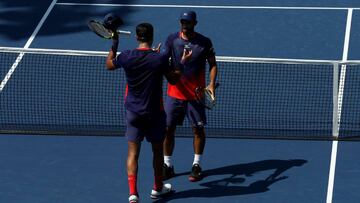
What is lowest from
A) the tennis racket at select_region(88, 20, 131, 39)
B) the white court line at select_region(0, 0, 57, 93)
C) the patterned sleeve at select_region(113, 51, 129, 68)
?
the white court line at select_region(0, 0, 57, 93)

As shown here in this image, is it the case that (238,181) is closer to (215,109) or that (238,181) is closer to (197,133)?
(197,133)

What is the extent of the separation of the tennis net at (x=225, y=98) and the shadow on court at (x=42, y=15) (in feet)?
6.19

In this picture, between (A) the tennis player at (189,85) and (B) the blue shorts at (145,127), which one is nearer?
(B) the blue shorts at (145,127)

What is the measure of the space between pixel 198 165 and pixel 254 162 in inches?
36.2

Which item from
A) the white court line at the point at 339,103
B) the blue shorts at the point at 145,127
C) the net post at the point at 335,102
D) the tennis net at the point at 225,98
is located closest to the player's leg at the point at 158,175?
the blue shorts at the point at 145,127

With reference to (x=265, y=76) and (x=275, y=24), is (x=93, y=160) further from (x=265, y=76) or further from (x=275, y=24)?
(x=275, y=24)

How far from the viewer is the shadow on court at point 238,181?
1309 centimetres

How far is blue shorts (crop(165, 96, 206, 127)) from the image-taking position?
13266 mm

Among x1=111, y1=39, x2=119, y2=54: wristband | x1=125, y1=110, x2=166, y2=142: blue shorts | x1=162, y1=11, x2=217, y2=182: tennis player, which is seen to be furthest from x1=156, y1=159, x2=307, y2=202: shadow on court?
x1=111, y1=39, x2=119, y2=54: wristband

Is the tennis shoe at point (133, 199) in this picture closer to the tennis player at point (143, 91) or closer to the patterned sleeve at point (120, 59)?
the tennis player at point (143, 91)

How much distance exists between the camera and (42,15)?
1969 centimetres

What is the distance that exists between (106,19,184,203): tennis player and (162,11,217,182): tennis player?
761 millimetres

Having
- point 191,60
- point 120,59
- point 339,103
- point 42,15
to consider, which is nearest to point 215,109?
point 339,103

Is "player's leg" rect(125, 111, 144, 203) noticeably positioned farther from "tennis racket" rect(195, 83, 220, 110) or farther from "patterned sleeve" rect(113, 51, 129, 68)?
"tennis racket" rect(195, 83, 220, 110)
